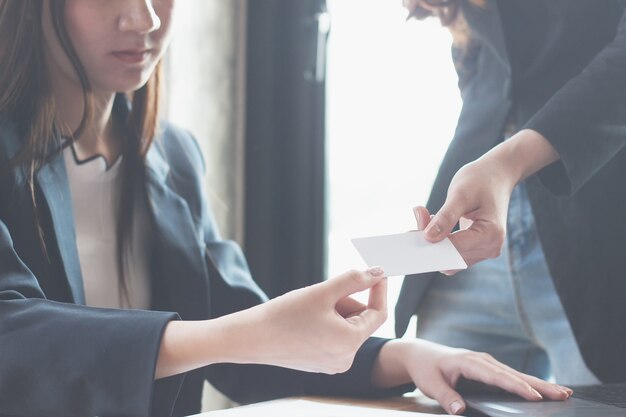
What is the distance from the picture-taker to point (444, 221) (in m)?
0.69

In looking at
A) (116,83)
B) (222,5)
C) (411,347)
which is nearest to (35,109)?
(116,83)

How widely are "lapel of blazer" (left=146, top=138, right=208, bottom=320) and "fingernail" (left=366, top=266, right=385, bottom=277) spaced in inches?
15.4

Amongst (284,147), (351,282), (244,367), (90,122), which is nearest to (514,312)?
(244,367)

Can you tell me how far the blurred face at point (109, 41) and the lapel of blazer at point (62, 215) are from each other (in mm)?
99

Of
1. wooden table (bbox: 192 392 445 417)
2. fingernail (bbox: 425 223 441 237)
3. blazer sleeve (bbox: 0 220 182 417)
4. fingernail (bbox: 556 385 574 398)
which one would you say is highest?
fingernail (bbox: 425 223 441 237)

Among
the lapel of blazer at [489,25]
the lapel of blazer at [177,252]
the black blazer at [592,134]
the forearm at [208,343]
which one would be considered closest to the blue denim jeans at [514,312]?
the black blazer at [592,134]

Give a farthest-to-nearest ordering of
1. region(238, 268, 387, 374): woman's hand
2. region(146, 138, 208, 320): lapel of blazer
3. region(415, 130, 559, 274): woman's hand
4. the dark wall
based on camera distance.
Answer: the dark wall, region(146, 138, 208, 320): lapel of blazer, region(415, 130, 559, 274): woman's hand, region(238, 268, 387, 374): woman's hand

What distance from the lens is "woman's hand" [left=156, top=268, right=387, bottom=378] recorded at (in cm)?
59

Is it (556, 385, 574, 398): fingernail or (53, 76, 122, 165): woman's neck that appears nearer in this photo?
(556, 385, 574, 398): fingernail

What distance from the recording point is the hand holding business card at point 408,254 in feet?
2.10

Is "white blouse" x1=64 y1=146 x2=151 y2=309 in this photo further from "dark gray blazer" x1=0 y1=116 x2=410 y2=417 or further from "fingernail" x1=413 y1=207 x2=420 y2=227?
"fingernail" x1=413 y1=207 x2=420 y2=227

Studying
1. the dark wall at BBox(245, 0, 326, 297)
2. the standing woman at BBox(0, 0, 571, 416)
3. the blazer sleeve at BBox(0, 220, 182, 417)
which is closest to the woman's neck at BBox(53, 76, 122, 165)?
the standing woman at BBox(0, 0, 571, 416)

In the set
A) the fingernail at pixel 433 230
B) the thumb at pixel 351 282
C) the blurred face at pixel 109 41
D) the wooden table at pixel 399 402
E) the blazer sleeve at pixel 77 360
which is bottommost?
the wooden table at pixel 399 402

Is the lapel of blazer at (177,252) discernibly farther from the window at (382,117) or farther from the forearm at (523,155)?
the forearm at (523,155)
